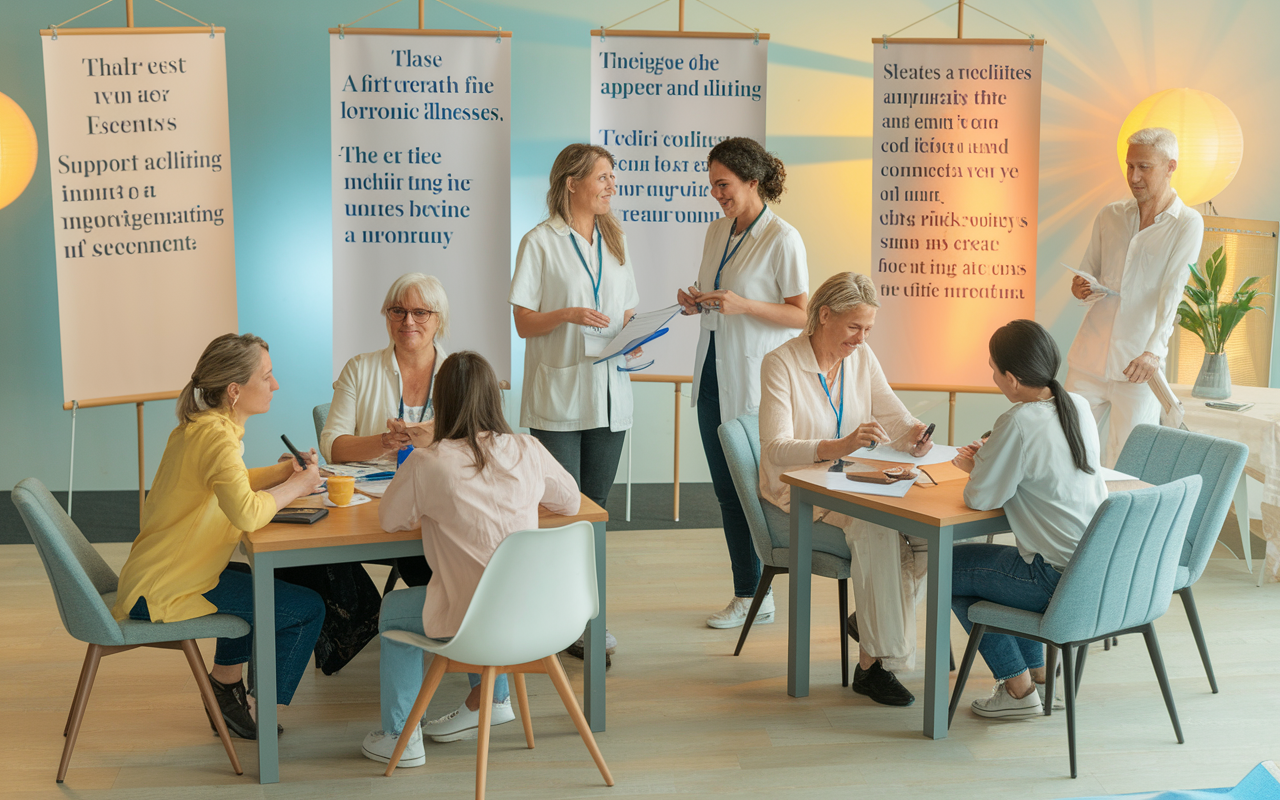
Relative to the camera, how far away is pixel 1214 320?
4.62m

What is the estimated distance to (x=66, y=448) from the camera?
578 cm

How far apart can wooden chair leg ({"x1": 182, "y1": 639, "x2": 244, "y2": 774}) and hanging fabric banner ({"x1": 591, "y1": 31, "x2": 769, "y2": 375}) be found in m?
2.88

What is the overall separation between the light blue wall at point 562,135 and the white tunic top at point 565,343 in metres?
2.22

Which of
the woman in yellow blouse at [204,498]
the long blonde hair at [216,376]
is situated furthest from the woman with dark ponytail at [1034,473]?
the long blonde hair at [216,376]

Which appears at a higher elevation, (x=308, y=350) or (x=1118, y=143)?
(x=1118, y=143)

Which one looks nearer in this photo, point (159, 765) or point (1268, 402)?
point (159, 765)

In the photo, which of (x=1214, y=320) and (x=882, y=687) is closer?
(x=882, y=687)

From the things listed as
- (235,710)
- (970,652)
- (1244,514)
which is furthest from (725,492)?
(1244,514)

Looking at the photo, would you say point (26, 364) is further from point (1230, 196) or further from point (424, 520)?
point (1230, 196)

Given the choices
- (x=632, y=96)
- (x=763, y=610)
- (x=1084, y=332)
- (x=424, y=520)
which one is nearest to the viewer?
(x=424, y=520)

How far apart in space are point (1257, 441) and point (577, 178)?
2929mm

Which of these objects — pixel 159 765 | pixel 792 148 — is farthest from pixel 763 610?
pixel 792 148

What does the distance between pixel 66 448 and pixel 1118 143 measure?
581 centimetres

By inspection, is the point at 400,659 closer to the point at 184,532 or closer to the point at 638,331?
the point at 184,532
